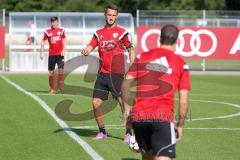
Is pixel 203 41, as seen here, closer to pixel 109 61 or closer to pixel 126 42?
A: pixel 126 42

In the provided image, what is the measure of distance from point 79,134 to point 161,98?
17.8 ft

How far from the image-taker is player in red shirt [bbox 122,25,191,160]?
277 inches

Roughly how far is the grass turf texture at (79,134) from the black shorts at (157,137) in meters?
2.73

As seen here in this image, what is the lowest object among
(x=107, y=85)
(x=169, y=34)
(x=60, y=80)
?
(x=60, y=80)

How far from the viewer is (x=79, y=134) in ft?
40.8

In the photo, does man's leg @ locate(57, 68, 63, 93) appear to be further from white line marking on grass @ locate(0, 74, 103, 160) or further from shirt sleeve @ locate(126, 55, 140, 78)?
shirt sleeve @ locate(126, 55, 140, 78)

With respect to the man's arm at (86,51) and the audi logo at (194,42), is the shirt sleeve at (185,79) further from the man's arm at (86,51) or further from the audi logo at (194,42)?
the audi logo at (194,42)

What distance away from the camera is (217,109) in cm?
1738

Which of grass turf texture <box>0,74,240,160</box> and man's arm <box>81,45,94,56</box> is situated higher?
man's arm <box>81,45,94,56</box>

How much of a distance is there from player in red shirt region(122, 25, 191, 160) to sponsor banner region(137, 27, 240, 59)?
2727 centimetres

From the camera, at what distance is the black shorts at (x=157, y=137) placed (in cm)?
700

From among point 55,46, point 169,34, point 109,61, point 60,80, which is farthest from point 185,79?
point 60,80

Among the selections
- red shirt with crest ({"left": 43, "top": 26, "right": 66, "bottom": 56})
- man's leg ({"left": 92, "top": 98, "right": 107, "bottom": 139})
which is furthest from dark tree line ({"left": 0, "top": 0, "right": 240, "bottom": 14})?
man's leg ({"left": 92, "top": 98, "right": 107, "bottom": 139})

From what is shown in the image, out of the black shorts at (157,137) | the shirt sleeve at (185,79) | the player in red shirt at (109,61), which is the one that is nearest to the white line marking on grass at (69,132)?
the player in red shirt at (109,61)
